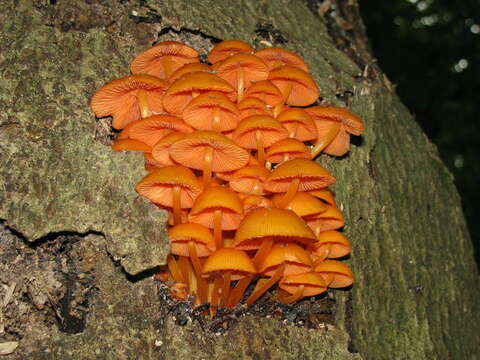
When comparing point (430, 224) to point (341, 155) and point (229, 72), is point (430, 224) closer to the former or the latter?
point (341, 155)

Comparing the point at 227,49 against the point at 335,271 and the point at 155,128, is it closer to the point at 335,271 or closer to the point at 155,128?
the point at 155,128

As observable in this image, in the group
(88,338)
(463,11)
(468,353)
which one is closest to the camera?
(88,338)

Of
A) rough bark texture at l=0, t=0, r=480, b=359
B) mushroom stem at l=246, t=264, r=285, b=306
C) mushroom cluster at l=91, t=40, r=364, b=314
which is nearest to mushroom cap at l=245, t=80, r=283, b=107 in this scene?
mushroom cluster at l=91, t=40, r=364, b=314

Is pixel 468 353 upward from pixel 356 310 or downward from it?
downward

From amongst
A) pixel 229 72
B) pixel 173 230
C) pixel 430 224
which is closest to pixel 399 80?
pixel 430 224

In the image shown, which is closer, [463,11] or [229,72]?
[229,72]

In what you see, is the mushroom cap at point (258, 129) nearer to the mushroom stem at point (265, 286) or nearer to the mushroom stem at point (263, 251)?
the mushroom stem at point (263, 251)

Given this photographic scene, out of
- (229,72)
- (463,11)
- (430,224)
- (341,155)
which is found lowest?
(430,224)
